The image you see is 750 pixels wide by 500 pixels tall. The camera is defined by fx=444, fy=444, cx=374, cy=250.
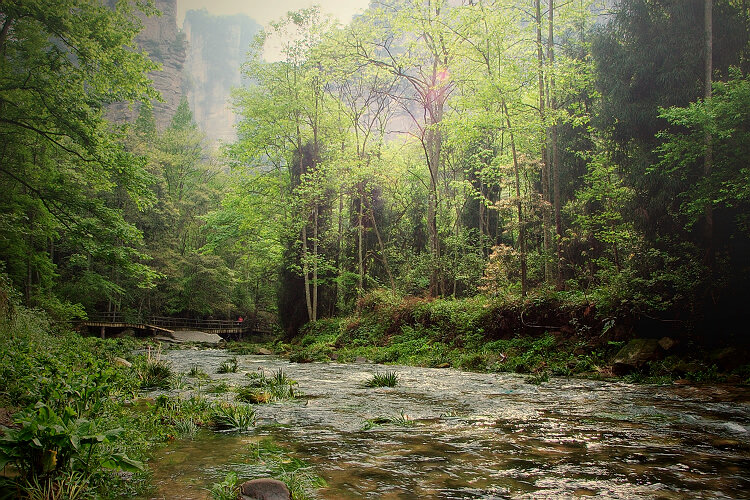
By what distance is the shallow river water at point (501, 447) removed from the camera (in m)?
3.08

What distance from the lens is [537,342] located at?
500 inches

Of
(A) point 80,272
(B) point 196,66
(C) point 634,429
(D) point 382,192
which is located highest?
(B) point 196,66

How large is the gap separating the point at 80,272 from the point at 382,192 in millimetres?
21977

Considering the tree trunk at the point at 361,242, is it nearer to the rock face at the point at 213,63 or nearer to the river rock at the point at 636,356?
the river rock at the point at 636,356

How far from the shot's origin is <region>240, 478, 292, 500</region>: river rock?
8.66 feet

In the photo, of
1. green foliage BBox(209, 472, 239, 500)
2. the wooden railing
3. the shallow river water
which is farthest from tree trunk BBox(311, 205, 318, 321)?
green foliage BBox(209, 472, 239, 500)

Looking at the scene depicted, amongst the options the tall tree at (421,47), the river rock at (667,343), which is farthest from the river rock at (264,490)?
the tall tree at (421,47)

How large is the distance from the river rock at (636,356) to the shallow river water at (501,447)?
2392 mm

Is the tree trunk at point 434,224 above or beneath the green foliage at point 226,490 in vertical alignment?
above

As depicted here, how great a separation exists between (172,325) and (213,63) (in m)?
126

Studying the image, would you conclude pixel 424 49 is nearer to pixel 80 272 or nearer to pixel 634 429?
pixel 634 429

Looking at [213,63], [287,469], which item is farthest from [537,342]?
[213,63]

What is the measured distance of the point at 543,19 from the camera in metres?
17.8

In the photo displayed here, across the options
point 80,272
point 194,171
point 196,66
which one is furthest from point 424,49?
point 196,66
